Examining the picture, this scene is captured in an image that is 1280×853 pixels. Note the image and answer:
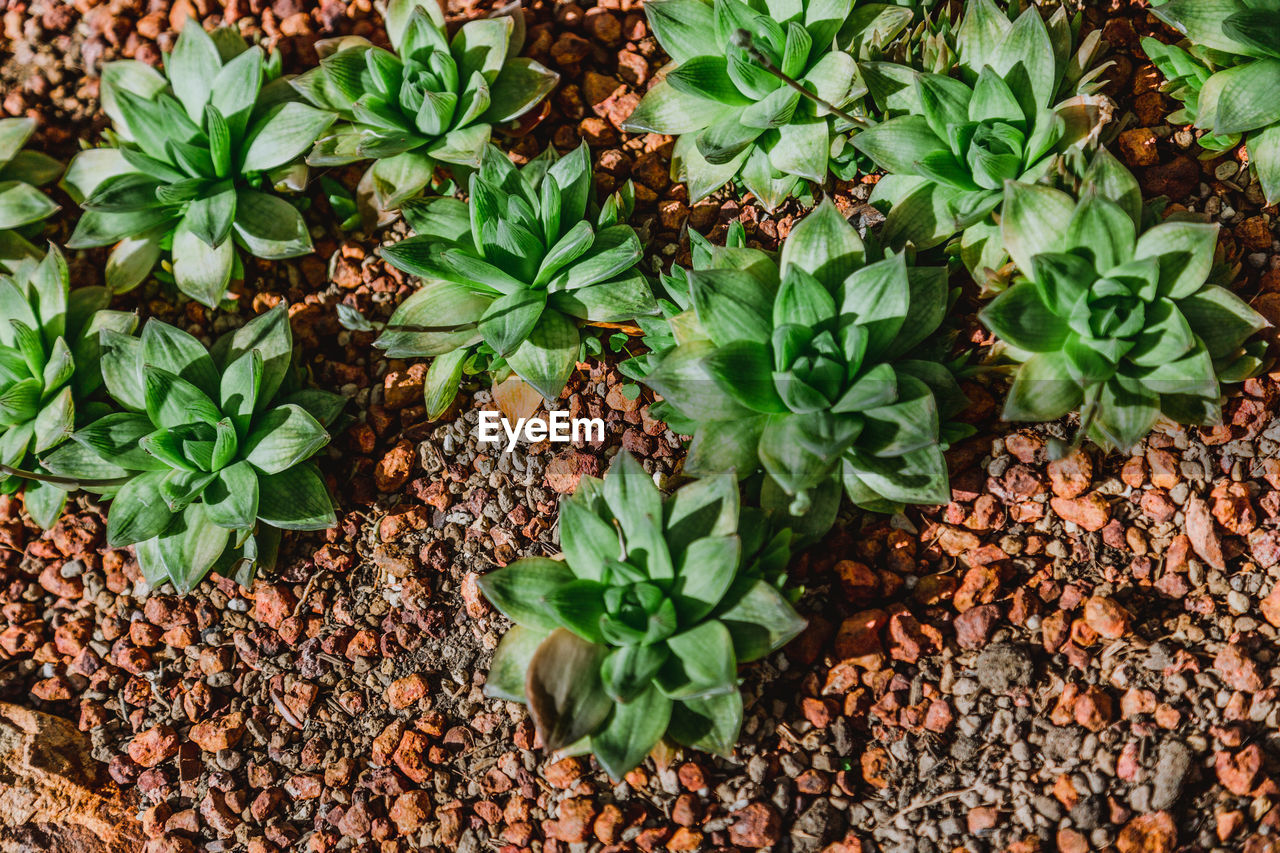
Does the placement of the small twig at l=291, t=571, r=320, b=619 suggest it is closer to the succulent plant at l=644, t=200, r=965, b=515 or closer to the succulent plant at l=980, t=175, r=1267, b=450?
the succulent plant at l=644, t=200, r=965, b=515

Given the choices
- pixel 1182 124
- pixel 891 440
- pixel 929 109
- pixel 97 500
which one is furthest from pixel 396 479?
pixel 1182 124

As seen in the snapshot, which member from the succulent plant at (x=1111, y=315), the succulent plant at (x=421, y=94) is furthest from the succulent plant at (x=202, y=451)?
the succulent plant at (x=1111, y=315)

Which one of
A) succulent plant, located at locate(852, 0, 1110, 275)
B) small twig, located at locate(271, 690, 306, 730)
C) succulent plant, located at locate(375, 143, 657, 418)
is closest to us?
succulent plant, located at locate(852, 0, 1110, 275)

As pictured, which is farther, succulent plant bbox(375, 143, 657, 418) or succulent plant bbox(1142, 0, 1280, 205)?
succulent plant bbox(375, 143, 657, 418)

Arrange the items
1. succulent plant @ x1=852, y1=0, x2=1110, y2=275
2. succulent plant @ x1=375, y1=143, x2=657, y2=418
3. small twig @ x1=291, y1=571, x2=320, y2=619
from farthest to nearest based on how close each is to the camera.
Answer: small twig @ x1=291, y1=571, x2=320, y2=619
succulent plant @ x1=375, y1=143, x2=657, y2=418
succulent plant @ x1=852, y1=0, x2=1110, y2=275

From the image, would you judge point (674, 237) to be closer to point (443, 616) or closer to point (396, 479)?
point (396, 479)

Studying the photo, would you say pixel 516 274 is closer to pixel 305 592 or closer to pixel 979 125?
pixel 305 592

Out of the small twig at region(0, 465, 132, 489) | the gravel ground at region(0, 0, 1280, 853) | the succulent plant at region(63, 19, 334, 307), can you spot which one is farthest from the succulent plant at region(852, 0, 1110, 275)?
the small twig at region(0, 465, 132, 489)
